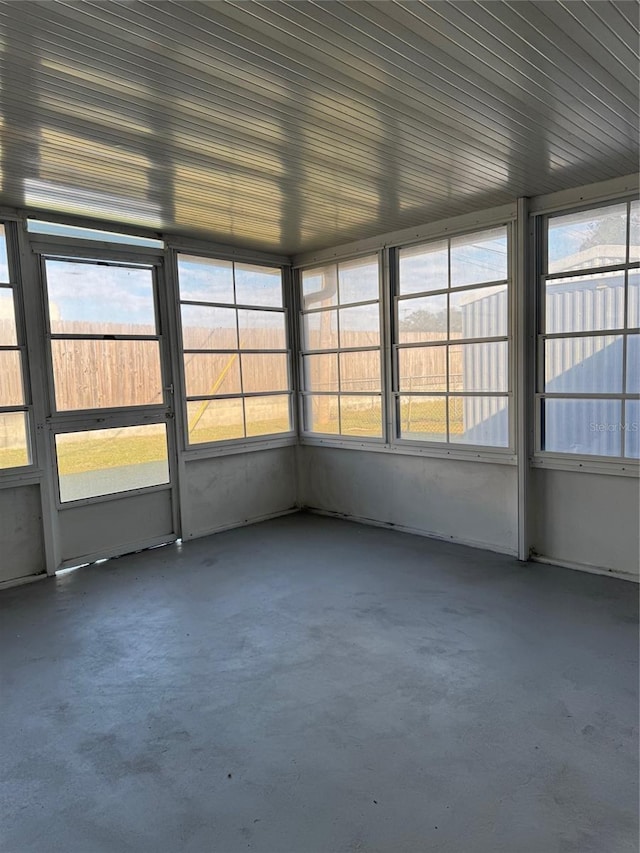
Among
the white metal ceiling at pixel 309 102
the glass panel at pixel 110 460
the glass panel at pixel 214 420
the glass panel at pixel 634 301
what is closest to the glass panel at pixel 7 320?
the white metal ceiling at pixel 309 102

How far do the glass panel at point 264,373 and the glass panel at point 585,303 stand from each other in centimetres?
303

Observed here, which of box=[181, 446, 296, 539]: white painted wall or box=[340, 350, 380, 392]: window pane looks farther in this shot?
box=[340, 350, 380, 392]: window pane

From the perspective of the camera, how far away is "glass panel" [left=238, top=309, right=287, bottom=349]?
6.25 metres

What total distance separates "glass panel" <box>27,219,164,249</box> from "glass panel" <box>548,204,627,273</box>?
354 cm

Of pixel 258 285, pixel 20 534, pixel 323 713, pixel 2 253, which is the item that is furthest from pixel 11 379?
pixel 323 713

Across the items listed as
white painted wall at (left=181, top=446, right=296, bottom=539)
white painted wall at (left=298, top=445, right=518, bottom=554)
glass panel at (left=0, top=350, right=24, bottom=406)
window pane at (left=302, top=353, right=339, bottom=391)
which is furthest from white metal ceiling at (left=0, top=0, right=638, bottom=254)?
white painted wall at (left=181, top=446, right=296, bottom=539)

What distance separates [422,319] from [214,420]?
236 centimetres

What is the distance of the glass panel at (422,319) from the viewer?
212 inches

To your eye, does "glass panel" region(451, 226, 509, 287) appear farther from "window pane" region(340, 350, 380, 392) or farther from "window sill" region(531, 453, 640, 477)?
"window sill" region(531, 453, 640, 477)

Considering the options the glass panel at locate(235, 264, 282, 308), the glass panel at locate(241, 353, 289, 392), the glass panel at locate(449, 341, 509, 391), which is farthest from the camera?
the glass panel at locate(241, 353, 289, 392)

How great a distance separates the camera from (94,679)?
124 inches

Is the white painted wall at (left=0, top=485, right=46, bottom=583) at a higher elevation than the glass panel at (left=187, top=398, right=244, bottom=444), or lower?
lower

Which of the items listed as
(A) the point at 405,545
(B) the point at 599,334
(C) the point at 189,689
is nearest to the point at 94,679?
(C) the point at 189,689

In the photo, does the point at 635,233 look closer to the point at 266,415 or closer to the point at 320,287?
the point at 320,287
